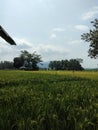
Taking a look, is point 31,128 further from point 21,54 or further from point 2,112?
point 21,54

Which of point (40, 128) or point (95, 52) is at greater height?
point (95, 52)

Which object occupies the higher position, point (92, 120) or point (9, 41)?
point (9, 41)

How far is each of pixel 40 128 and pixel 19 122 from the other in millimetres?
365

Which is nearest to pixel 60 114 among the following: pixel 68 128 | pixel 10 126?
pixel 68 128

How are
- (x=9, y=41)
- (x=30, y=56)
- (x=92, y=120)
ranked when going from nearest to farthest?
(x=92, y=120) < (x=9, y=41) < (x=30, y=56)

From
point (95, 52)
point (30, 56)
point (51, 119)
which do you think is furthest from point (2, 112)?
point (30, 56)

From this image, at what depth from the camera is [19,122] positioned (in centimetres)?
442

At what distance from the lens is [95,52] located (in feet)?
191

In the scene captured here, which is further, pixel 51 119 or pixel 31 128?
pixel 51 119

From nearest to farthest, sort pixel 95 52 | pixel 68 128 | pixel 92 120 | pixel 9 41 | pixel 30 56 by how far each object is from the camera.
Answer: pixel 68 128
pixel 92 120
pixel 9 41
pixel 95 52
pixel 30 56

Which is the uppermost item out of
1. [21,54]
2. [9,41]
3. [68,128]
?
[21,54]

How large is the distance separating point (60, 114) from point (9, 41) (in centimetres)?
1585

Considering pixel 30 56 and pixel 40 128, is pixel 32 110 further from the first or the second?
pixel 30 56

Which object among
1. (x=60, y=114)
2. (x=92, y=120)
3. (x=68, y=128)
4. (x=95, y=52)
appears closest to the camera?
(x=68, y=128)
